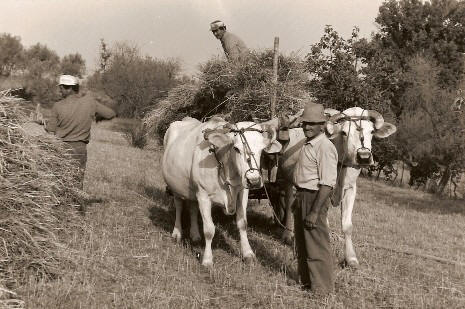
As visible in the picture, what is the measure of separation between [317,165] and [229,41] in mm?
5253

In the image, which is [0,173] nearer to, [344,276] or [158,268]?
[158,268]

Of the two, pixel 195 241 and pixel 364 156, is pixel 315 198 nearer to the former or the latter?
pixel 364 156

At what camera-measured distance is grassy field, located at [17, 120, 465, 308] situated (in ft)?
17.7

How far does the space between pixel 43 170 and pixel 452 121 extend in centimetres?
2345

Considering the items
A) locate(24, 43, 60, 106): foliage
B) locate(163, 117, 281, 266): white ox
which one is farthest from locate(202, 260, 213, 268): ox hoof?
locate(24, 43, 60, 106): foliage

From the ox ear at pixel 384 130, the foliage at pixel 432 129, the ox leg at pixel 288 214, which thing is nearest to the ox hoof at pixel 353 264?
the ox leg at pixel 288 214

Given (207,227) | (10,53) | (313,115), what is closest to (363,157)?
(313,115)

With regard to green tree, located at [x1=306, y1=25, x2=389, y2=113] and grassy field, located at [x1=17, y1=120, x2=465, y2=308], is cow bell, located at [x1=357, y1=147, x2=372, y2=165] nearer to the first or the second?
grassy field, located at [x1=17, y1=120, x2=465, y2=308]

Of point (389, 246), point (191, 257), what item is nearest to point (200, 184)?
point (191, 257)

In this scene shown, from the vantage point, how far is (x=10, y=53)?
56.7 meters

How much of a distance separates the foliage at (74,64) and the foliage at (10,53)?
17.9 feet

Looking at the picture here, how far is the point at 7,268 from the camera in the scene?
534cm

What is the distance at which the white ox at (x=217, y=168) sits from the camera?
648 centimetres

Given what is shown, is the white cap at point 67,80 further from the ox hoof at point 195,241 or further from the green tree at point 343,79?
the green tree at point 343,79
